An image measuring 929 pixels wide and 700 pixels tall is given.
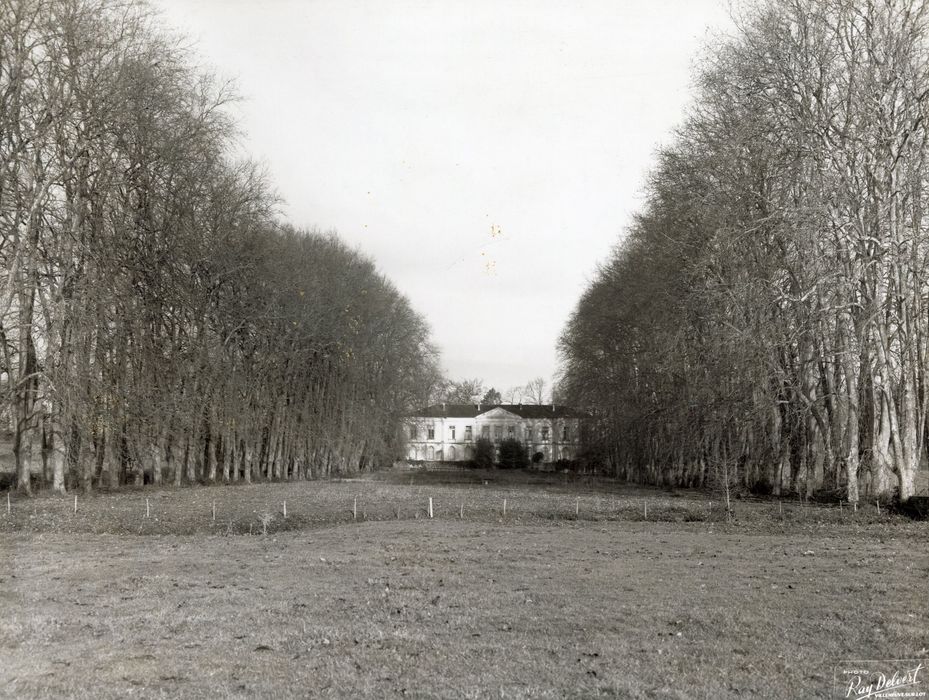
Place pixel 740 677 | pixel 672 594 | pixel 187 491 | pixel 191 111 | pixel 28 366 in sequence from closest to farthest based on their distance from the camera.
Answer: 1. pixel 740 677
2. pixel 672 594
3. pixel 28 366
4. pixel 191 111
5. pixel 187 491

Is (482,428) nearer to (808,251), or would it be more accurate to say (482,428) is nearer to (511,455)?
(511,455)

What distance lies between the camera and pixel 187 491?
39.5 meters

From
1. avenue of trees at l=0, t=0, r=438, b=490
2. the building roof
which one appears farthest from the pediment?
avenue of trees at l=0, t=0, r=438, b=490

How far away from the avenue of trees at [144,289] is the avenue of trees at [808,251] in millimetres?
21669

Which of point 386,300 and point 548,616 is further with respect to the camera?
point 386,300

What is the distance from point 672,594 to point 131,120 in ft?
93.7

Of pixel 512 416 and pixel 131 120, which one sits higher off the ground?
pixel 131 120

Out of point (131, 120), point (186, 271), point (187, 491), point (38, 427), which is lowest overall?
point (187, 491)

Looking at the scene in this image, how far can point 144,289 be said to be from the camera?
39312 millimetres

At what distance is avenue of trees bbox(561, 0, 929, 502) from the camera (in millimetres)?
26875

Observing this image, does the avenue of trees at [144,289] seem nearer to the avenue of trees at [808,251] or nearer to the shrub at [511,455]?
the avenue of trees at [808,251]

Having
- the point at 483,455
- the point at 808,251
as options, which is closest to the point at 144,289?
the point at 808,251

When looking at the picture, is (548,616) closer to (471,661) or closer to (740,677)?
(471,661)

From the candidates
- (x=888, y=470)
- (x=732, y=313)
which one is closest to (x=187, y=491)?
(x=732, y=313)
